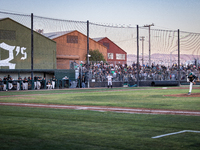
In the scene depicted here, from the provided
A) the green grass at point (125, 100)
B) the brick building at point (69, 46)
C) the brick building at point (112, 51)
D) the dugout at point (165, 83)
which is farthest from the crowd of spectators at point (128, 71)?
the brick building at point (112, 51)

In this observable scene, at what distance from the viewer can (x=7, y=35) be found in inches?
1785

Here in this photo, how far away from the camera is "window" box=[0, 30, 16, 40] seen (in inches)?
1766

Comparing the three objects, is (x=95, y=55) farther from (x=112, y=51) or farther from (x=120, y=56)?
(x=120, y=56)

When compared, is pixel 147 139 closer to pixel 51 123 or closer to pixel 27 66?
pixel 51 123

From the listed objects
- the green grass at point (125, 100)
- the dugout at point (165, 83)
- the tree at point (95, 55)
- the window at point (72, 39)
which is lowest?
the green grass at point (125, 100)

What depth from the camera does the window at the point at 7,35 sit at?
147 ft

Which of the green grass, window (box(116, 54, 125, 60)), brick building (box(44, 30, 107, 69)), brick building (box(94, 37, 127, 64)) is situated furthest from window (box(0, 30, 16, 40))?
window (box(116, 54, 125, 60))

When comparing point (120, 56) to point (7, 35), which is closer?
point (7, 35)

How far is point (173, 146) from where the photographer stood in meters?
5.98

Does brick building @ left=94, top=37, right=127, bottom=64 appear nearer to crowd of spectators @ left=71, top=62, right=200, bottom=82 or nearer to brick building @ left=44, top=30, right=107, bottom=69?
brick building @ left=44, top=30, right=107, bottom=69

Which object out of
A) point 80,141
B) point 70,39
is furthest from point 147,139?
point 70,39

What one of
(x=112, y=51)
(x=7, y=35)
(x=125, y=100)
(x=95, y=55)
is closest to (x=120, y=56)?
(x=112, y=51)

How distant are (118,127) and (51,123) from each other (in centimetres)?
214

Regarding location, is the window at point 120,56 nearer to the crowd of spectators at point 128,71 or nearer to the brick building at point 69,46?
the brick building at point 69,46
